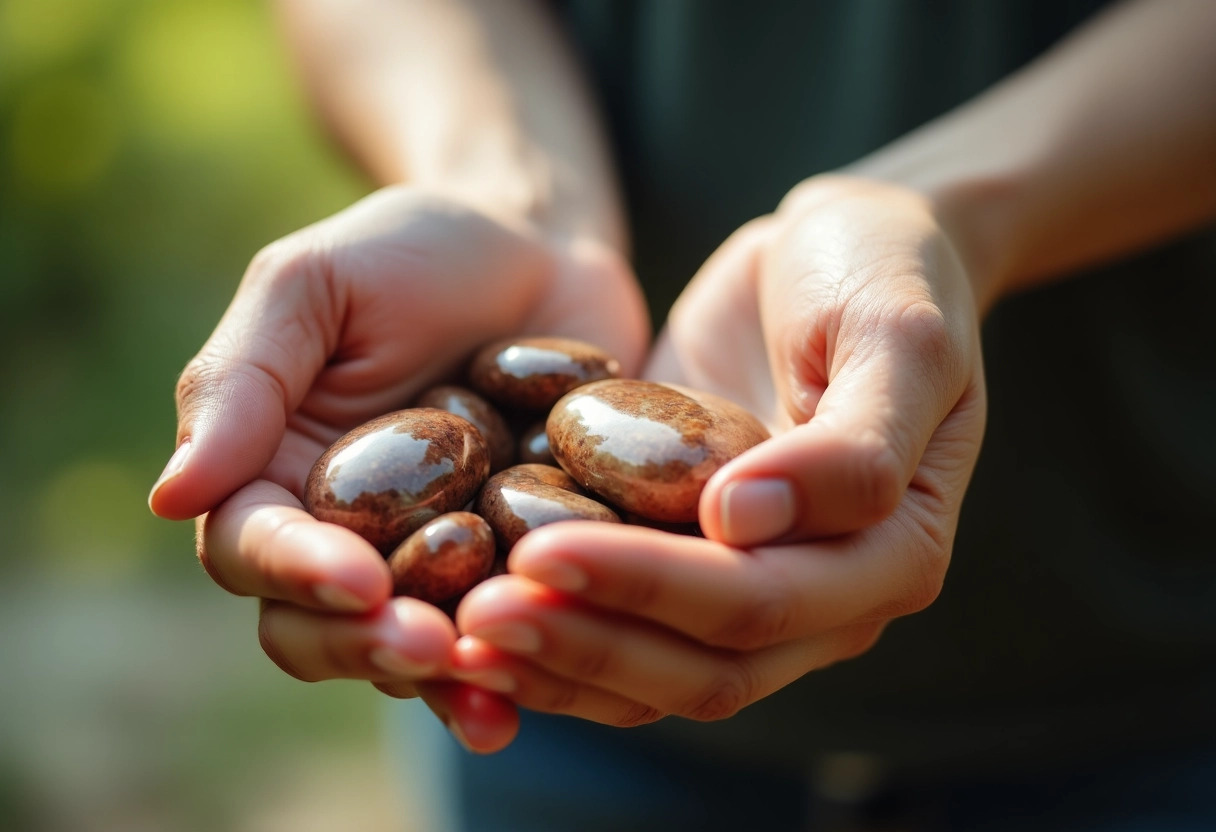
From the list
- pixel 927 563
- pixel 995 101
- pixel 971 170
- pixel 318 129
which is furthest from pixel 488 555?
pixel 318 129

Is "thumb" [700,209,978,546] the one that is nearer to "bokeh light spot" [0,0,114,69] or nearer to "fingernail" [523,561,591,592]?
"fingernail" [523,561,591,592]

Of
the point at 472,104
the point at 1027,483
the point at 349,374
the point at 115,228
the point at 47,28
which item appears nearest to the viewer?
the point at 349,374

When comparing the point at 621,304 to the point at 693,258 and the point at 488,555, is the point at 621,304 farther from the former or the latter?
the point at 488,555

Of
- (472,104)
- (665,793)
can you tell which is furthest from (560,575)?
(472,104)

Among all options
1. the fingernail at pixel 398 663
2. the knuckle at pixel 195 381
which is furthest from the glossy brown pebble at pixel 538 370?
the fingernail at pixel 398 663

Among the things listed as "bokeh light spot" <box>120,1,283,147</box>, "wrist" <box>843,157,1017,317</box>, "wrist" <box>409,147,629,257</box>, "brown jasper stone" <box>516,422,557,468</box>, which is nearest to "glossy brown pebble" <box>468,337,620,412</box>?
"brown jasper stone" <box>516,422,557,468</box>

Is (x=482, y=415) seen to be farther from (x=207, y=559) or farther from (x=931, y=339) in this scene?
(x=931, y=339)

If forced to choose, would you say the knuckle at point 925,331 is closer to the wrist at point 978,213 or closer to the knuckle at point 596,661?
the wrist at point 978,213
